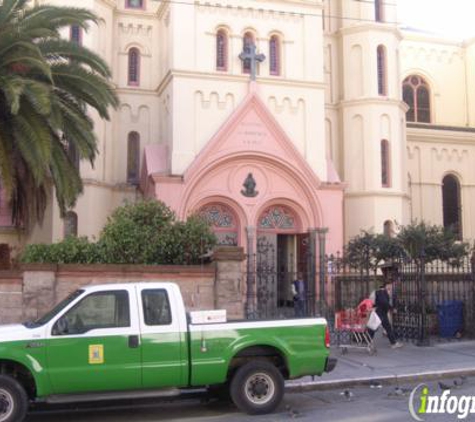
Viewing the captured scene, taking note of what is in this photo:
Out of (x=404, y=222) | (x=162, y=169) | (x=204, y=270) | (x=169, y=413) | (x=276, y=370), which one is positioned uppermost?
(x=162, y=169)

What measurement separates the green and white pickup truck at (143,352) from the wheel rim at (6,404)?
0.01 m

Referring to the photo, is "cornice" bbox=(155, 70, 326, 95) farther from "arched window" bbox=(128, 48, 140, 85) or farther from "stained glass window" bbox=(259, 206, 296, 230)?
"stained glass window" bbox=(259, 206, 296, 230)

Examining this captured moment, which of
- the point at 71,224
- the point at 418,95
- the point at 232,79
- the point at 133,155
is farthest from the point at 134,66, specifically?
the point at 418,95

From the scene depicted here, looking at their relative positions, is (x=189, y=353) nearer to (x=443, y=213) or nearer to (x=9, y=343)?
(x=9, y=343)

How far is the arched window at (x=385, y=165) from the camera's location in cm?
2807

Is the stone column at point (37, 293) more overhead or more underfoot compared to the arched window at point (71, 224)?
more underfoot

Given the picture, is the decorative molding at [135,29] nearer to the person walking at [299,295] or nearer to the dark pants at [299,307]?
the person walking at [299,295]

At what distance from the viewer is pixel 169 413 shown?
10.0m

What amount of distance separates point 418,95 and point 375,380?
1043 inches

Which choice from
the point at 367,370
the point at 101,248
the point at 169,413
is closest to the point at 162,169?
the point at 101,248

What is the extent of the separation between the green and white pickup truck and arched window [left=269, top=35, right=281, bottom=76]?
58.2 feet

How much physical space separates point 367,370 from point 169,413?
453 cm

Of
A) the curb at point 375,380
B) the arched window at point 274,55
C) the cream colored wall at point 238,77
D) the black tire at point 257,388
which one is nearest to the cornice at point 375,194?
the cream colored wall at point 238,77

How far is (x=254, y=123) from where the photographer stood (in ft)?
82.6
